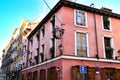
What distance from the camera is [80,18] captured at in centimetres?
1930

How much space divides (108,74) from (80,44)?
410 cm

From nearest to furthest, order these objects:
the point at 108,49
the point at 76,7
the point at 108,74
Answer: the point at 108,74
the point at 76,7
the point at 108,49

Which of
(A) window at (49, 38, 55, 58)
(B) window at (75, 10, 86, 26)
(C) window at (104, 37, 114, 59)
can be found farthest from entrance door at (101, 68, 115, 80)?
(A) window at (49, 38, 55, 58)

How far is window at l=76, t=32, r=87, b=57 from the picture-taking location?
59.9 feet

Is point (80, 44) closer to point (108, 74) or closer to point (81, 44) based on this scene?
point (81, 44)

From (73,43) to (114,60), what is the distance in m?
4.90

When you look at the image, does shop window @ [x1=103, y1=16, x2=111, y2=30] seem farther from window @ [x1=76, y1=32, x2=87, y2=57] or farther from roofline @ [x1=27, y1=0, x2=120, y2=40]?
window @ [x1=76, y1=32, x2=87, y2=57]

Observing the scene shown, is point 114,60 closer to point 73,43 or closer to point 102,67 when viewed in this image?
point 102,67

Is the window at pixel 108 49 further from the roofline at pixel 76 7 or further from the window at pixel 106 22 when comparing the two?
the roofline at pixel 76 7

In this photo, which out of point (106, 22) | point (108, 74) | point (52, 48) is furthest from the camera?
point (106, 22)

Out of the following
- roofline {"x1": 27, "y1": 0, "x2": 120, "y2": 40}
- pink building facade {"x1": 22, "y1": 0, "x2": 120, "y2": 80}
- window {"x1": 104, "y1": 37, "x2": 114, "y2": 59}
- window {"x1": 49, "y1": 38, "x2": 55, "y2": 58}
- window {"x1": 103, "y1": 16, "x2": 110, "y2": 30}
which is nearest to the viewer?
pink building facade {"x1": 22, "y1": 0, "x2": 120, "y2": 80}

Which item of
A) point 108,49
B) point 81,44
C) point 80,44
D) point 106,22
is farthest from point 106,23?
point 80,44

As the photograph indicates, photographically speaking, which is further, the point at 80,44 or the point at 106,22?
the point at 106,22

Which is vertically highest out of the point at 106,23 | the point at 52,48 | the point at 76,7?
the point at 76,7
